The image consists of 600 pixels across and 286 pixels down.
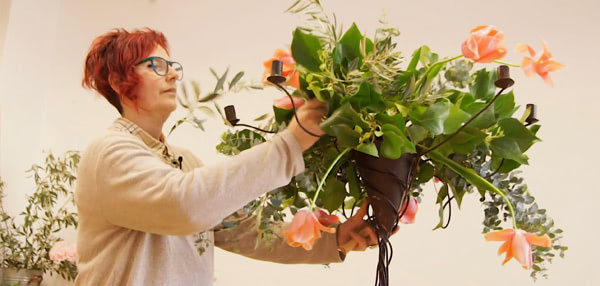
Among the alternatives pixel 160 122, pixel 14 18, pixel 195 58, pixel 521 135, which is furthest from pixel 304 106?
pixel 14 18

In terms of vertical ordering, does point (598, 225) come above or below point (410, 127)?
below

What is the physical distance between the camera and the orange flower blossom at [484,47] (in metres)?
0.89

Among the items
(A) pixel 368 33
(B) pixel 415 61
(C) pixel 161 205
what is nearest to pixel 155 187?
(C) pixel 161 205

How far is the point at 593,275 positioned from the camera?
214cm

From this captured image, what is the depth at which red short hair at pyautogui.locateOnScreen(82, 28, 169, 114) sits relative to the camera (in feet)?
4.39

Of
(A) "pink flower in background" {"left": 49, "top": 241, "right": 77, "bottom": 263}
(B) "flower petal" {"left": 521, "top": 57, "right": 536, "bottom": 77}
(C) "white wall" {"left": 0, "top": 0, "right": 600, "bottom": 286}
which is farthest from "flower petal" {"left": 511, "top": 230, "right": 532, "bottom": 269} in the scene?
(A) "pink flower in background" {"left": 49, "top": 241, "right": 77, "bottom": 263}

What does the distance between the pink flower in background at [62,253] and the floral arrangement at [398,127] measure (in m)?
1.89

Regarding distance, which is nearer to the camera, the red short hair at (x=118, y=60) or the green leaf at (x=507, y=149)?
the green leaf at (x=507, y=149)

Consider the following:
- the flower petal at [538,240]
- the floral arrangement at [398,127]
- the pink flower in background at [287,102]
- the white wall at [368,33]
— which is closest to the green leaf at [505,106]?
the floral arrangement at [398,127]

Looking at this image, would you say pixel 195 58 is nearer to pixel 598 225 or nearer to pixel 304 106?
pixel 598 225

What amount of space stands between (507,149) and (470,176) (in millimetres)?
68

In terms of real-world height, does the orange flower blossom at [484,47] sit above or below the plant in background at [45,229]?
above

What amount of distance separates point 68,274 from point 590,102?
2.22 meters

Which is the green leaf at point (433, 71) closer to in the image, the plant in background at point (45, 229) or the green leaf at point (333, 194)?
the green leaf at point (333, 194)
